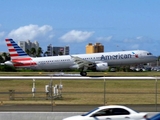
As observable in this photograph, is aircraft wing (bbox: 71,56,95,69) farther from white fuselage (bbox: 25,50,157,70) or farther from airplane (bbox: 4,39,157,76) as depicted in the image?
white fuselage (bbox: 25,50,157,70)

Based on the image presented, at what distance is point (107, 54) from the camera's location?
212 feet

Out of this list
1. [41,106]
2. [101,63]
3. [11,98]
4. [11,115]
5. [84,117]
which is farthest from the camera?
[101,63]

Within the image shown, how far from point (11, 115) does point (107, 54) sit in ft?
145

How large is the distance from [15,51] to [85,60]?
1152 cm

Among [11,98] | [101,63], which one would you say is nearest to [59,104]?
[11,98]

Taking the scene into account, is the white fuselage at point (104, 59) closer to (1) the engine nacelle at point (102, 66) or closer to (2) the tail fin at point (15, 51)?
(1) the engine nacelle at point (102, 66)

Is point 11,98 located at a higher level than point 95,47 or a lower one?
lower

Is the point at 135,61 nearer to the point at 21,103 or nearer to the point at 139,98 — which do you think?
the point at 139,98

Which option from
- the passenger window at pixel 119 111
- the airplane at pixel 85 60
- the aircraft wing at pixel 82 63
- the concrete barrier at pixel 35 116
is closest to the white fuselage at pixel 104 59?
the airplane at pixel 85 60

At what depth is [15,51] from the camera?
69125mm

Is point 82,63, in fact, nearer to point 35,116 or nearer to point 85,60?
point 85,60

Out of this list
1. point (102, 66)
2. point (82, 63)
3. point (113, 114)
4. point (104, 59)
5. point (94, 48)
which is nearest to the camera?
point (113, 114)

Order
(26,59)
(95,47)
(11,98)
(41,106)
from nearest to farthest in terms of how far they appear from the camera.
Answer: (41,106) < (11,98) < (26,59) < (95,47)

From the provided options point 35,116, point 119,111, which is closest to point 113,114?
point 119,111
